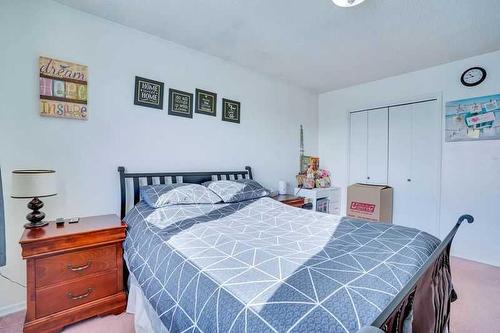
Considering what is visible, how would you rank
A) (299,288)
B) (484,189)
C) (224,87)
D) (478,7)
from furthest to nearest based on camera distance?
(224,87) → (484,189) → (478,7) → (299,288)

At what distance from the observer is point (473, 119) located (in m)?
2.96

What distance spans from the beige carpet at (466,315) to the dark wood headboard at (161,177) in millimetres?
854

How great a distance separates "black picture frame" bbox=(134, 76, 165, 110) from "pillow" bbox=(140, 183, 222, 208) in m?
0.86

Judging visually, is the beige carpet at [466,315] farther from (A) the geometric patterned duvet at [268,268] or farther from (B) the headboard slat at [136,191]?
(B) the headboard slat at [136,191]

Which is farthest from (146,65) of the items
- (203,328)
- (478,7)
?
(478,7)

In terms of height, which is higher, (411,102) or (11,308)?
(411,102)

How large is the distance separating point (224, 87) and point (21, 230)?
2431 millimetres

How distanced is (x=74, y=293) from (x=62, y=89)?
1.59 metres

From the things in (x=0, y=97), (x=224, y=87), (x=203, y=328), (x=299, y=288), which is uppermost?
(x=224, y=87)

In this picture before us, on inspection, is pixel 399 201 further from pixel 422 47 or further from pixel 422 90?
pixel 422 47

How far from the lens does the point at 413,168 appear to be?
137 inches

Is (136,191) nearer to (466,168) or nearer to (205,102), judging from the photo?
(205,102)

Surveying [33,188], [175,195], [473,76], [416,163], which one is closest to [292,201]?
[175,195]

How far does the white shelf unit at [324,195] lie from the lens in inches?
146
